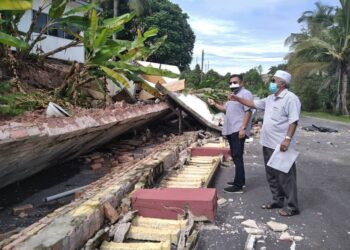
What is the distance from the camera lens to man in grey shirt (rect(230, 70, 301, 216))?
4.82 m

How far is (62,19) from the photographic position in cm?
823

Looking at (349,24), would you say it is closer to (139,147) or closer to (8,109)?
(139,147)

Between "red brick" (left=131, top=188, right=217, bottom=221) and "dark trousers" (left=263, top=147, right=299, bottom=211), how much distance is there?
36.6 inches

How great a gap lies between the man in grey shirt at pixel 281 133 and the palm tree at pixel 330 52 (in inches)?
1033

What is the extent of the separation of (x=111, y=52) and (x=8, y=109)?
3.03 metres

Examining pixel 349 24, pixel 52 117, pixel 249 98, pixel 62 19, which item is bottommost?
pixel 52 117

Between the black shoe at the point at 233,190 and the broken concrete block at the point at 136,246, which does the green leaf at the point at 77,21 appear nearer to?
the black shoe at the point at 233,190

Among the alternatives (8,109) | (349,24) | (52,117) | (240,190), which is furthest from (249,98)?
(349,24)

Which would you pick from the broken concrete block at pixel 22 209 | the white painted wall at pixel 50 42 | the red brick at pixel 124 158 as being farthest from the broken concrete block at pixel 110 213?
the white painted wall at pixel 50 42

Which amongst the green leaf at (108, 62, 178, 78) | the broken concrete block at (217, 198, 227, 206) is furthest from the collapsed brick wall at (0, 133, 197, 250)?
the green leaf at (108, 62, 178, 78)

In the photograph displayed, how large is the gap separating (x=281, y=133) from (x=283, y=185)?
61cm

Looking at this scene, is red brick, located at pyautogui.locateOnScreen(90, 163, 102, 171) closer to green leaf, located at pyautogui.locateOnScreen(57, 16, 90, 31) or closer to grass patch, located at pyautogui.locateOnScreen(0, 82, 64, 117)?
grass patch, located at pyautogui.locateOnScreen(0, 82, 64, 117)

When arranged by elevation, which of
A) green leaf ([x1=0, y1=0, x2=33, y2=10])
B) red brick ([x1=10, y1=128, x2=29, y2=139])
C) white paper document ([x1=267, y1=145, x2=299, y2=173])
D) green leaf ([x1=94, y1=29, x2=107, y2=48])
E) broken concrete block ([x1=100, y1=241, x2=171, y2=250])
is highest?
green leaf ([x1=94, y1=29, x2=107, y2=48])

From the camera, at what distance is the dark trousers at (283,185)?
4.86 meters
